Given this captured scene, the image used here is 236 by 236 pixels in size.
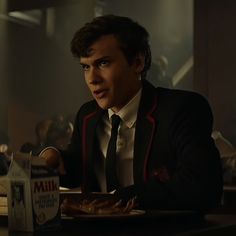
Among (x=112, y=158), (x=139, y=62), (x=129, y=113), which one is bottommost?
(x=112, y=158)

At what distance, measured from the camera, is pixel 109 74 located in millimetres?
1522

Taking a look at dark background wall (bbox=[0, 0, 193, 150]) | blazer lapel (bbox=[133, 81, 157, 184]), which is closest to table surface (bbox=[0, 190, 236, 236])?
blazer lapel (bbox=[133, 81, 157, 184])

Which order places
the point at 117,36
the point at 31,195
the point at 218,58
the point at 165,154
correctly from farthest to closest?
the point at 218,58
the point at 117,36
the point at 165,154
the point at 31,195

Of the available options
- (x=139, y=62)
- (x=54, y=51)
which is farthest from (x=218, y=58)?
(x=139, y=62)

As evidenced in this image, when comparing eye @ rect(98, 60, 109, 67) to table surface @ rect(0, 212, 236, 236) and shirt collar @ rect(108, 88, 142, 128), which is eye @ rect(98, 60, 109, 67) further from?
table surface @ rect(0, 212, 236, 236)

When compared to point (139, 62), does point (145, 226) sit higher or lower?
lower

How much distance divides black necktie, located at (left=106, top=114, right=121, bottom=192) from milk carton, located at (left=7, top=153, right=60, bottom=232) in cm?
58

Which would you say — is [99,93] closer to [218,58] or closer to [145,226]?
[145,226]

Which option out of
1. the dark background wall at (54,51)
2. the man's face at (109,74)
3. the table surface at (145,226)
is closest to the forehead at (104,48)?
the man's face at (109,74)

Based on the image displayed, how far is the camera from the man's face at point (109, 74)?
1509mm

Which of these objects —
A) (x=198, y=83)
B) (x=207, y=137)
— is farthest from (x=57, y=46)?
(x=207, y=137)

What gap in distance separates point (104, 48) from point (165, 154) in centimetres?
29

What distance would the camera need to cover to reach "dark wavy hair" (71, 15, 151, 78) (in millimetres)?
1529

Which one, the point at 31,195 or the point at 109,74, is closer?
the point at 31,195
